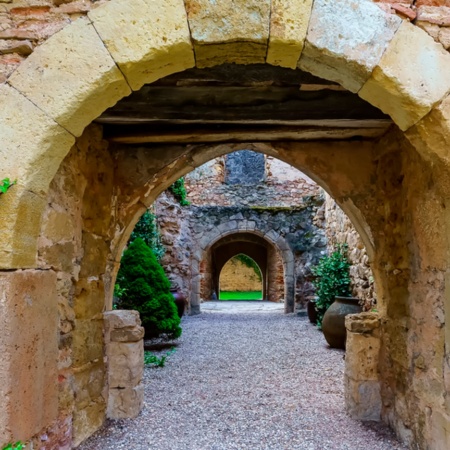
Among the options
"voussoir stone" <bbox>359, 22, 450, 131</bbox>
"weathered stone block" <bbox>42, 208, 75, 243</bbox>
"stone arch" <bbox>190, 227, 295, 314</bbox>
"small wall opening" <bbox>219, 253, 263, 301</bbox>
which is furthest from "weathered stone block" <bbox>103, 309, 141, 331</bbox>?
"small wall opening" <bbox>219, 253, 263, 301</bbox>

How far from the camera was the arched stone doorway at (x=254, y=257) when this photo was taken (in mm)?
10141

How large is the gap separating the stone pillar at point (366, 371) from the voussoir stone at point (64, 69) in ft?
8.39

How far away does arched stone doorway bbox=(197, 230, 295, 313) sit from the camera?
10.1 meters

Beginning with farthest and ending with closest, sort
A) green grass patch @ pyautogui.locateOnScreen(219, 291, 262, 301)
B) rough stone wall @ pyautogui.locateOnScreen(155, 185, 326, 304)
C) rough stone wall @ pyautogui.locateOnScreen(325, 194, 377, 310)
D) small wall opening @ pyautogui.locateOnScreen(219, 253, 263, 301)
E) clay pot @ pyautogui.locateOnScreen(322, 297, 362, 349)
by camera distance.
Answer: small wall opening @ pyautogui.locateOnScreen(219, 253, 263, 301) < green grass patch @ pyautogui.locateOnScreen(219, 291, 262, 301) < rough stone wall @ pyautogui.locateOnScreen(155, 185, 326, 304) < clay pot @ pyautogui.locateOnScreen(322, 297, 362, 349) < rough stone wall @ pyautogui.locateOnScreen(325, 194, 377, 310)

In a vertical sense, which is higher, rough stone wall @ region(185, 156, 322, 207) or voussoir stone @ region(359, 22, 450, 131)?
rough stone wall @ region(185, 156, 322, 207)

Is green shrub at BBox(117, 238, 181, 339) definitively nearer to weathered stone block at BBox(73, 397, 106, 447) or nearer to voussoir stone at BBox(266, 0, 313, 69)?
weathered stone block at BBox(73, 397, 106, 447)

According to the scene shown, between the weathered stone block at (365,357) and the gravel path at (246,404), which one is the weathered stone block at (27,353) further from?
the weathered stone block at (365,357)

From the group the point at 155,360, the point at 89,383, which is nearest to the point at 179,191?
the point at 155,360

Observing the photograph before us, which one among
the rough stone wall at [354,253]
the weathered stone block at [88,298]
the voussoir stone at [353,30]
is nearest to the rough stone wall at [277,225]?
the rough stone wall at [354,253]

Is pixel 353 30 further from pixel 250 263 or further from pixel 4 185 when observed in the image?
pixel 250 263

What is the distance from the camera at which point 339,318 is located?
577cm

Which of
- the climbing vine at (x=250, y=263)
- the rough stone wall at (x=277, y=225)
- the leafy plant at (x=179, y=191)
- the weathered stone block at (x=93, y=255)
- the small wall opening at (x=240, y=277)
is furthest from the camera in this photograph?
the small wall opening at (x=240, y=277)

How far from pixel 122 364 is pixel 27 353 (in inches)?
61.3

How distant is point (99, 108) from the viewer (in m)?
1.90
